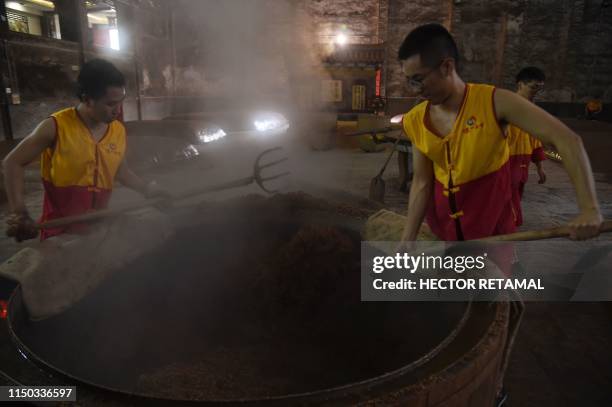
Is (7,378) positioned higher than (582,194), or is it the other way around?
(582,194)

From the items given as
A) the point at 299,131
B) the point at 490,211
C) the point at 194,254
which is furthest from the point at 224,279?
the point at 299,131

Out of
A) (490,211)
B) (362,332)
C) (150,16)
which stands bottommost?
(362,332)

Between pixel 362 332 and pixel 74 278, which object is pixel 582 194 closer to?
pixel 362 332

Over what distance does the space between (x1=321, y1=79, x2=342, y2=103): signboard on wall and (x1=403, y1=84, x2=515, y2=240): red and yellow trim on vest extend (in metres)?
17.2

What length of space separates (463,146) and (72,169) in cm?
257

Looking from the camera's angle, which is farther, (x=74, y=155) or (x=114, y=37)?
(x=114, y=37)

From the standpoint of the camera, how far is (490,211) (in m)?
2.35

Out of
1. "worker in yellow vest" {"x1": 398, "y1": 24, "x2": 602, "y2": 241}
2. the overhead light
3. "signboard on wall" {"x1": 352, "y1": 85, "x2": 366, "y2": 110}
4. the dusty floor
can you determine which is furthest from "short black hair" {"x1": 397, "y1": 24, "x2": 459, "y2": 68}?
"signboard on wall" {"x1": 352, "y1": 85, "x2": 366, "y2": 110}

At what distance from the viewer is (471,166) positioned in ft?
7.51

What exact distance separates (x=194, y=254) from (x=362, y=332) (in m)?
1.59

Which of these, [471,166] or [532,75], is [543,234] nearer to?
[471,166]
